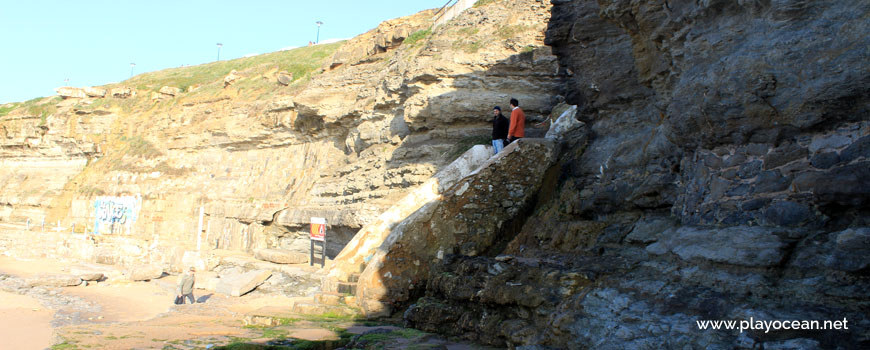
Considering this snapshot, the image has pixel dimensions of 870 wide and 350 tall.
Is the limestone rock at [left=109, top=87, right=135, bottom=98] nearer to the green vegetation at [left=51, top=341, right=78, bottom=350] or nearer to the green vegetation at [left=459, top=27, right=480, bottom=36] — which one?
the green vegetation at [left=459, top=27, right=480, bottom=36]

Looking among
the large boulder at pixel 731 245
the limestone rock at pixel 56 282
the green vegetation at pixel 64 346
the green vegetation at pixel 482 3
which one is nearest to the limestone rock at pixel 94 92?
the limestone rock at pixel 56 282

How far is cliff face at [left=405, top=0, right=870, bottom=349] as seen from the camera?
12.4 feet

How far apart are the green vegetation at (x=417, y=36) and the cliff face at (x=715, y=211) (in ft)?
34.3

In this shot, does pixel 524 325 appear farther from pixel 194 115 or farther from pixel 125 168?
pixel 125 168

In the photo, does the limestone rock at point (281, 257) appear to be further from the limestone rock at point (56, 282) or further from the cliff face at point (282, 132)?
the limestone rock at point (56, 282)

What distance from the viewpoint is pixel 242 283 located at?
36.6 feet

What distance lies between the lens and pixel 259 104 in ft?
76.8

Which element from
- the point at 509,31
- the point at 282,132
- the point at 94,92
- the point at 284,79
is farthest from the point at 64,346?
the point at 94,92

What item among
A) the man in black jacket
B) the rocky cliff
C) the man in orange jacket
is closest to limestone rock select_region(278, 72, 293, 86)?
the rocky cliff

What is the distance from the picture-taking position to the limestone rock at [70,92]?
29.9m

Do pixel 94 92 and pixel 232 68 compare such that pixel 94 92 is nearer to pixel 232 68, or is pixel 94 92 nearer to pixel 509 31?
pixel 232 68

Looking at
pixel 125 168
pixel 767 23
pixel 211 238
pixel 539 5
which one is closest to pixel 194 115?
pixel 125 168

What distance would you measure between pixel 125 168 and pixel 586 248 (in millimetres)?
24740

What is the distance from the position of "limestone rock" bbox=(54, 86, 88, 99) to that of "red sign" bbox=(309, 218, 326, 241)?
79.2 ft
